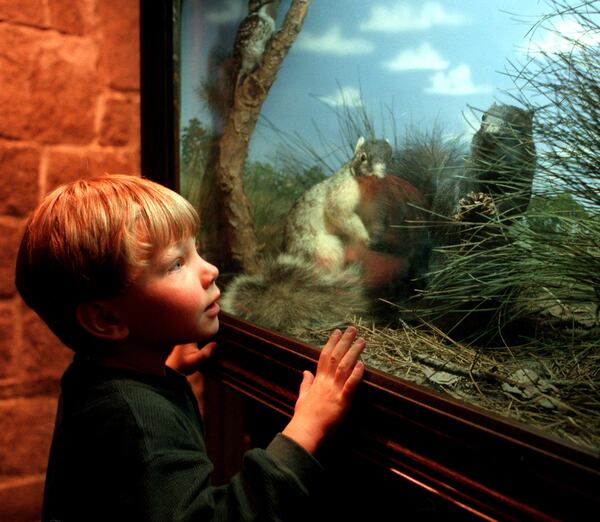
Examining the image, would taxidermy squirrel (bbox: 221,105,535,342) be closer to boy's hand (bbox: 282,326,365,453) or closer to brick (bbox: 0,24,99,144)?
boy's hand (bbox: 282,326,365,453)

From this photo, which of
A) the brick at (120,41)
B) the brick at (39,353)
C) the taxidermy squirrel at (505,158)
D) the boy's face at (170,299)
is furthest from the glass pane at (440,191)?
the brick at (39,353)

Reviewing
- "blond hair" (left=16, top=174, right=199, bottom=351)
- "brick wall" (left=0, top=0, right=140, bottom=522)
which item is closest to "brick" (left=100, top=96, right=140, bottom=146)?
"brick wall" (left=0, top=0, right=140, bottom=522)

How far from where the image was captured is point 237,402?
1829 millimetres

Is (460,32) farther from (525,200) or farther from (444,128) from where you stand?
(525,200)

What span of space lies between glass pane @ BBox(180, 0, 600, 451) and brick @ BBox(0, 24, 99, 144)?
57cm

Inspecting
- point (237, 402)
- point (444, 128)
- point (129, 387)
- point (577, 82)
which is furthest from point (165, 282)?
point (237, 402)

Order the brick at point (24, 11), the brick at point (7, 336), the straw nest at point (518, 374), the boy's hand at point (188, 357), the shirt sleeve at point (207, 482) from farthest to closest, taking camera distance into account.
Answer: the brick at point (7, 336)
the brick at point (24, 11)
the boy's hand at point (188, 357)
the shirt sleeve at point (207, 482)
the straw nest at point (518, 374)

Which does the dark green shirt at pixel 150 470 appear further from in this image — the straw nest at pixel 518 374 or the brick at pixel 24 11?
the brick at pixel 24 11

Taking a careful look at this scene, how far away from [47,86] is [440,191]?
1200 mm

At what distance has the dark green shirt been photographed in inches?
33.2

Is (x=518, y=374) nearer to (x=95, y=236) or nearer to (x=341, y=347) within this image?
(x=341, y=347)

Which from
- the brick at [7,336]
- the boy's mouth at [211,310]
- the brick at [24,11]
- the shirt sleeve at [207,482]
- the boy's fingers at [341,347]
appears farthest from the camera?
the brick at [7,336]

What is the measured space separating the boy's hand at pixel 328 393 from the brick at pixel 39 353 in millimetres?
1083

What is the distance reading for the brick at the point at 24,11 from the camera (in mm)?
1621
